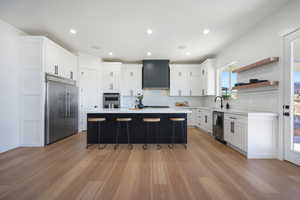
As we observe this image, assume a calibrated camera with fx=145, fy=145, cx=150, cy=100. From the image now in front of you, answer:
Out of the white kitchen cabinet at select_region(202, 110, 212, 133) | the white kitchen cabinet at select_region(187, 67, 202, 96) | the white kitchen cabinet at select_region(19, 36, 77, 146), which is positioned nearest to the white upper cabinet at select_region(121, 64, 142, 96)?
the white kitchen cabinet at select_region(187, 67, 202, 96)

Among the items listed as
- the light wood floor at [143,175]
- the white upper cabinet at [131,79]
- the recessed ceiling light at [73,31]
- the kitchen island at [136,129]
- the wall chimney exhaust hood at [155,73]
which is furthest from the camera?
the white upper cabinet at [131,79]

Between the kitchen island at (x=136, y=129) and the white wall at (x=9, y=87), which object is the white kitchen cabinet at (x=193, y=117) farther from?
the white wall at (x=9, y=87)

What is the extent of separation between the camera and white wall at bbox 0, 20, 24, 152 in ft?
10.7

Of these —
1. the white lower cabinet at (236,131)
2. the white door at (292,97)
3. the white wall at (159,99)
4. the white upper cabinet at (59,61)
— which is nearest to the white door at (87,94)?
the white upper cabinet at (59,61)

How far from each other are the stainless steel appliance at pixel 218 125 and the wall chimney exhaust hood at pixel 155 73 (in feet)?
8.85

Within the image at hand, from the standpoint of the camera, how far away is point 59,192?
1850 mm

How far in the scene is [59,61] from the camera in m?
4.34

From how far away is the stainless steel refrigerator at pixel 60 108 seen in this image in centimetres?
381

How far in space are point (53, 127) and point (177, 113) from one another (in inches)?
134

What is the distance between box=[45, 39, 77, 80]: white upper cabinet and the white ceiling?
330 millimetres

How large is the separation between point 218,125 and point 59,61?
199 inches

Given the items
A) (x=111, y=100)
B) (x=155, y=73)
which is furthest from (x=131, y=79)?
(x=111, y=100)

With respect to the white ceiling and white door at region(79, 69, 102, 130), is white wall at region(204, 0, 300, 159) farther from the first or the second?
white door at region(79, 69, 102, 130)

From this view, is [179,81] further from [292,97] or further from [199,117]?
[292,97]
